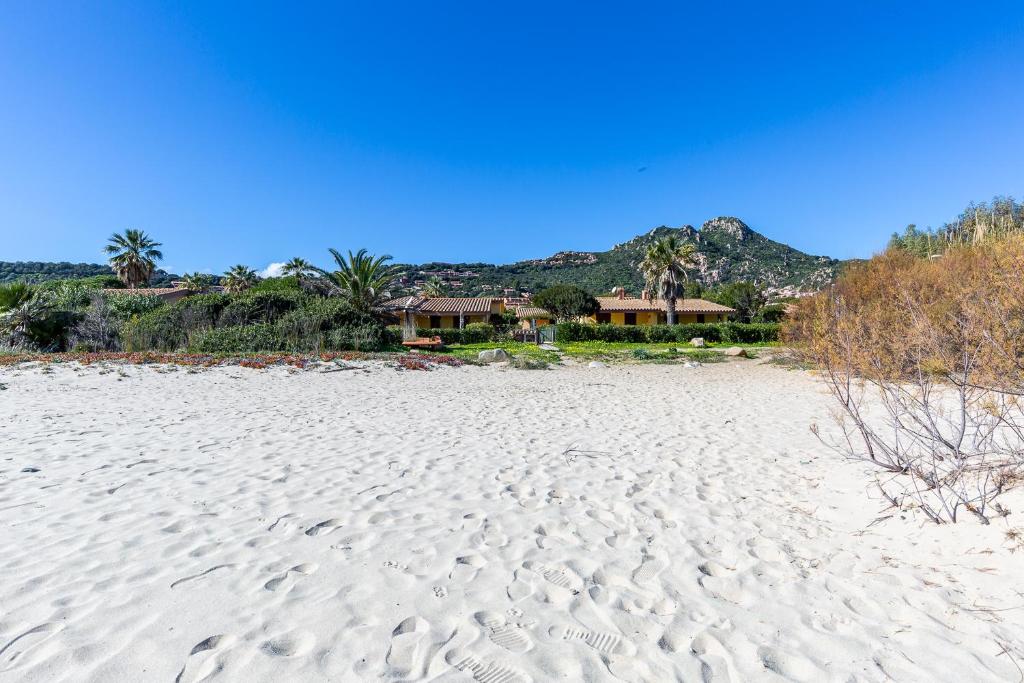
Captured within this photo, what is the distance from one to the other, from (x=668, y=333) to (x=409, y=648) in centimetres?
3508

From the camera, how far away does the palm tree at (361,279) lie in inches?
1139

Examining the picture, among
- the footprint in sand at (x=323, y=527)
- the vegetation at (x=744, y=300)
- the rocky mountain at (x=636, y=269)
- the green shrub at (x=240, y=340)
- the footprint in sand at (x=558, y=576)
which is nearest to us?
the footprint in sand at (x=558, y=576)

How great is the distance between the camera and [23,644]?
91.7 inches

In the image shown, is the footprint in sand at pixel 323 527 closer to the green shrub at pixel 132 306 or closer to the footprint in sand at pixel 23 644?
the footprint in sand at pixel 23 644

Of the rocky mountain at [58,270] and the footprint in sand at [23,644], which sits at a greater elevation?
the rocky mountain at [58,270]

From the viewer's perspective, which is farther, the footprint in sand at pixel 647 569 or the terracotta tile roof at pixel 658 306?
the terracotta tile roof at pixel 658 306

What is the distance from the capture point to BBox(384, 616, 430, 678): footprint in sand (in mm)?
2297

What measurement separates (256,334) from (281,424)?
16.8m

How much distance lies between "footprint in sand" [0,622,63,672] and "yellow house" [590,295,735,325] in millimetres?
47998

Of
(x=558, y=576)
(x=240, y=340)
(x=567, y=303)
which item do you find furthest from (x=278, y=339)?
(x=567, y=303)

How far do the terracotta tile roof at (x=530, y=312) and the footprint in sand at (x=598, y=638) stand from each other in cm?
4469

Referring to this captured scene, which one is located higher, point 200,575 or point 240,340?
point 240,340

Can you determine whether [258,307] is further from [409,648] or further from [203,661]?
[409,648]

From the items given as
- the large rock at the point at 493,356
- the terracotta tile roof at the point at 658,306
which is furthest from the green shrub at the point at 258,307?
the terracotta tile roof at the point at 658,306
